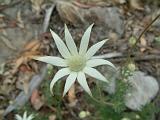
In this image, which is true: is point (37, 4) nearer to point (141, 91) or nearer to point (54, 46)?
point (54, 46)

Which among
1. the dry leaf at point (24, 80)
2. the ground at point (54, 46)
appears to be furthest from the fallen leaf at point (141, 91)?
the dry leaf at point (24, 80)

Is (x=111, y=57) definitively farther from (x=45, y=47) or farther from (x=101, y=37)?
(x=45, y=47)

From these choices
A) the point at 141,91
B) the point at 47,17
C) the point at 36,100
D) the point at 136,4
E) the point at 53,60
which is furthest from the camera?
the point at 136,4

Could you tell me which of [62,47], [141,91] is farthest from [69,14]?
[62,47]

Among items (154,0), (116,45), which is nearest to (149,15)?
(154,0)

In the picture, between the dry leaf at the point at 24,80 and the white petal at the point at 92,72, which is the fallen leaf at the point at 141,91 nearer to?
the dry leaf at the point at 24,80

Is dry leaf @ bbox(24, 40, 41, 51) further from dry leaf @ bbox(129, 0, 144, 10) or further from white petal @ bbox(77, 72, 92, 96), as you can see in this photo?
white petal @ bbox(77, 72, 92, 96)

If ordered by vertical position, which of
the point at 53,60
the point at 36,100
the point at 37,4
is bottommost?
the point at 36,100

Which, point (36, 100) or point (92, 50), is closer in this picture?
point (92, 50)
